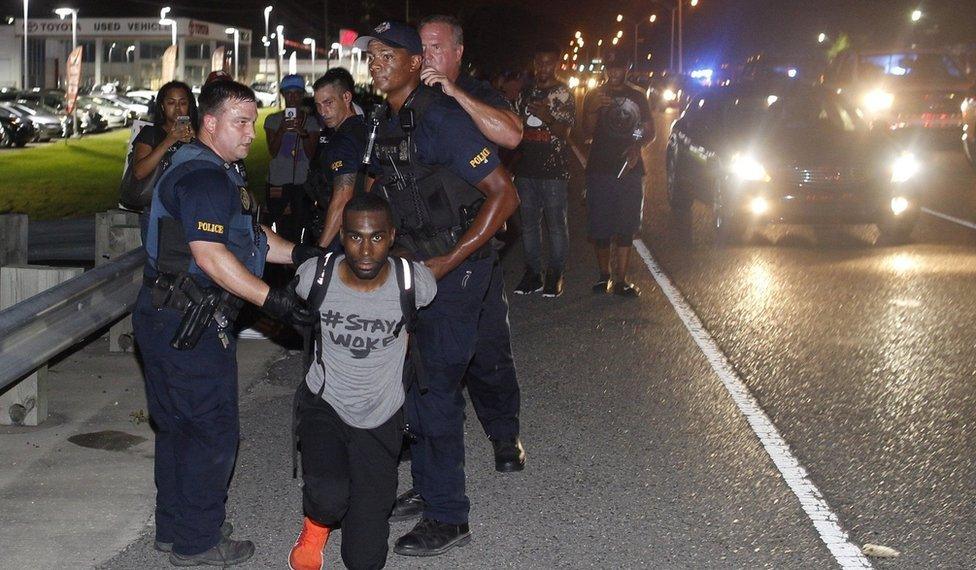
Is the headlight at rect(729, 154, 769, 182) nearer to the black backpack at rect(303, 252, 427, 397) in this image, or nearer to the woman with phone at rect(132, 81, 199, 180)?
the woman with phone at rect(132, 81, 199, 180)

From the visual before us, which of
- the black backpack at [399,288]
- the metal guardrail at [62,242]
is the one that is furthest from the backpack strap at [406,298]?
the metal guardrail at [62,242]

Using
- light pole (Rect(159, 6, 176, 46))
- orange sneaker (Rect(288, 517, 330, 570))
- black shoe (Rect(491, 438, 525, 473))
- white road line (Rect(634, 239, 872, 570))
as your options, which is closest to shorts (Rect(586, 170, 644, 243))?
white road line (Rect(634, 239, 872, 570))

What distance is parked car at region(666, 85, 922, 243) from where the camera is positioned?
14.2m

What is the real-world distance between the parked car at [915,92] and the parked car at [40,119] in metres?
24.9

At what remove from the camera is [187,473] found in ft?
17.4

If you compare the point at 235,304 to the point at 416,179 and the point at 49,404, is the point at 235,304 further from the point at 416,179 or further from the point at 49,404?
the point at 49,404

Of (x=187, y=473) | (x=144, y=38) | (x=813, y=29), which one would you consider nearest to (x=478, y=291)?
(x=187, y=473)

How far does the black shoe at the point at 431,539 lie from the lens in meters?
5.46

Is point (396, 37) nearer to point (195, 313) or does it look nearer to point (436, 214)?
point (436, 214)

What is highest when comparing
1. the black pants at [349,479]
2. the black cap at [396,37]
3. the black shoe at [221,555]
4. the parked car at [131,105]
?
the black cap at [396,37]

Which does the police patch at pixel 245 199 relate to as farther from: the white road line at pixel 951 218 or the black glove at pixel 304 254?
the white road line at pixel 951 218

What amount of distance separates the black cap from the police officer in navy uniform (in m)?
0.54

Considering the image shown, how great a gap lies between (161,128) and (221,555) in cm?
414

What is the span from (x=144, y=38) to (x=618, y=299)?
94079mm
